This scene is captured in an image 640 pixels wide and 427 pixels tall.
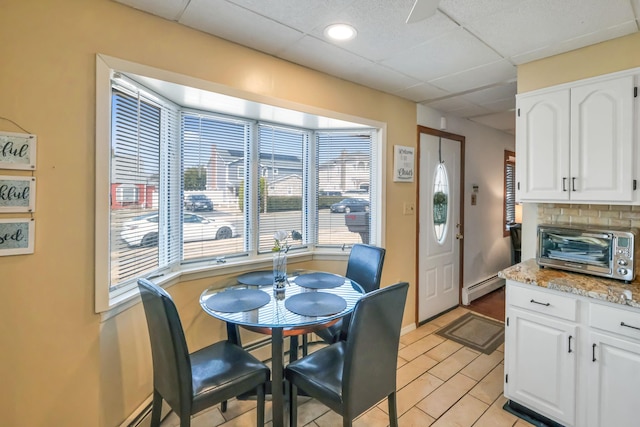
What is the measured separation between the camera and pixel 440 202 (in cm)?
358

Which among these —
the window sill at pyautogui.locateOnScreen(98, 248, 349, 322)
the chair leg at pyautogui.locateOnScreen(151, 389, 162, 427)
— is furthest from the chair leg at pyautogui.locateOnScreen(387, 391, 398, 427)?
the window sill at pyautogui.locateOnScreen(98, 248, 349, 322)

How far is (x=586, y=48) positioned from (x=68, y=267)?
3420 millimetres

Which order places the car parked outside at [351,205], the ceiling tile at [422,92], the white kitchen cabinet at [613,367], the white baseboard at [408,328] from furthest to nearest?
the white baseboard at [408,328]
the car parked outside at [351,205]
the ceiling tile at [422,92]
the white kitchen cabinet at [613,367]

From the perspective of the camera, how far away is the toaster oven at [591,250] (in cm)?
170

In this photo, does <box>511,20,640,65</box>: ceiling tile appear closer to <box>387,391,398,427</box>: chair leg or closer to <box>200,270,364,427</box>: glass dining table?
<box>200,270,364,427</box>: glass dining table

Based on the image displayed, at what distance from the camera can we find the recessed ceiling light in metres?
1.78

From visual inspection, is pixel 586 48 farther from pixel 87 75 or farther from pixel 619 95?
pixel 87 75

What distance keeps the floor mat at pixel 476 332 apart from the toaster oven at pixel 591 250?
1260 mm

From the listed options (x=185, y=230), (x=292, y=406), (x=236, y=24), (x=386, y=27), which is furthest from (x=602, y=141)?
(x=185, y=230)

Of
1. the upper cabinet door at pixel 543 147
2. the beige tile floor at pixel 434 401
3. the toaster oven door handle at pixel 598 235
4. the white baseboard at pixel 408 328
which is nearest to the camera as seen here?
the toaster oven door handle at pixel 598 235

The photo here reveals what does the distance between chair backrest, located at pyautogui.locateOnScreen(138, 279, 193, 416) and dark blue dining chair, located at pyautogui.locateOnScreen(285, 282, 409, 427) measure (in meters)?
0.55

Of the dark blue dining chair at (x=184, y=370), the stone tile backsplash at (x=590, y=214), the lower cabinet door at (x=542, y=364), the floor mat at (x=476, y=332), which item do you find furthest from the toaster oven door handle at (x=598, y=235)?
the dark blue dining chair at (x=184, y=370)

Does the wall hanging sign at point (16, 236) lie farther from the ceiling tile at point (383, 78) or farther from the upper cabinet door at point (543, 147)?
the upper cabinet door at point (543, 147)

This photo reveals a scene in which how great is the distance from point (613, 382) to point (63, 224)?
3002mm
